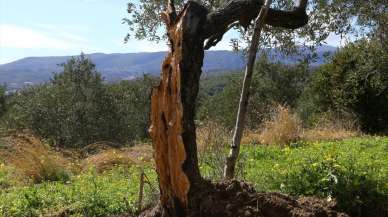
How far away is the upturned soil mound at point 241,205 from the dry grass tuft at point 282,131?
7.70 m

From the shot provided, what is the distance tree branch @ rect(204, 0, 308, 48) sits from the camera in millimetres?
4906

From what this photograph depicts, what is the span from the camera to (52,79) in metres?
33.7

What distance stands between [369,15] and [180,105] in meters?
5.61

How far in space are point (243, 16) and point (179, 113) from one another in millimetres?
1503

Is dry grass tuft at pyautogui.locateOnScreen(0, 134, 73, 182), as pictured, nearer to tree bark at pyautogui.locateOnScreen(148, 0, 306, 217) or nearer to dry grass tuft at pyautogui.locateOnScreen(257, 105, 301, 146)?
tree bark at pyautogui.locateOnScreen(148, 0, 306, 217)

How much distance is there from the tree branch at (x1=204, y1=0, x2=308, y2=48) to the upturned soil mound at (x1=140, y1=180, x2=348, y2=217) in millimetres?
1336

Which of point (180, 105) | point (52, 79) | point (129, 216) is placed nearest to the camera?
point (180, 105)

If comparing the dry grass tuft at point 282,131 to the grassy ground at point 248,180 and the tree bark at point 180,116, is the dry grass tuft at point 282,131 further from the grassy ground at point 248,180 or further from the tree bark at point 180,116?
the tree bark at point 180,116

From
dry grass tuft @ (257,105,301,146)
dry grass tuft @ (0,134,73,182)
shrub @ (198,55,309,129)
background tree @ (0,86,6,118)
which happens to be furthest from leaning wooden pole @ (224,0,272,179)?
background tree @ (0,86,6,118)

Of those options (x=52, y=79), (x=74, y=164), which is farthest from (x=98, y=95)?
(x=74, y=164)

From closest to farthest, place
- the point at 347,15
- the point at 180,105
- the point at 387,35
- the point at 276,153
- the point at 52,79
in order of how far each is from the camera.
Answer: the point at 180,105
the point at 347,15
the point at 387,35
the point at 276,153
the point at 52,79

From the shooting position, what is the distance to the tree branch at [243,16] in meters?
4.91

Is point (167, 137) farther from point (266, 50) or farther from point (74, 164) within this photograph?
point (74, 164)

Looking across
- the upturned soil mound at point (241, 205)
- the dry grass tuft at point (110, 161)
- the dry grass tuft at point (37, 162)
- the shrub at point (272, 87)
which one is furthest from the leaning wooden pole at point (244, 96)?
the shrub at point (272, 87)
